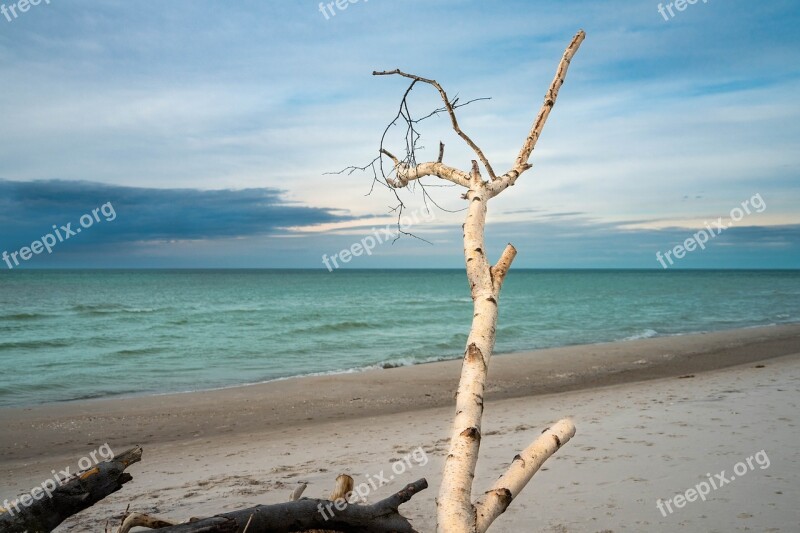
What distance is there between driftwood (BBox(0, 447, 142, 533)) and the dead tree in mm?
2019

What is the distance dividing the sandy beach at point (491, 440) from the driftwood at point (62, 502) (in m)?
1.98

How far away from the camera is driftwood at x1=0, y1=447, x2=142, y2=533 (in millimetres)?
3330

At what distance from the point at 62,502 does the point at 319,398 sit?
366 inches

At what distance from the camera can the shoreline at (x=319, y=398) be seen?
9977 mm

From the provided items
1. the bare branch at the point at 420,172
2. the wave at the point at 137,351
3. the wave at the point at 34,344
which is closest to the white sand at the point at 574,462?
the bare branch at the point at 420,172

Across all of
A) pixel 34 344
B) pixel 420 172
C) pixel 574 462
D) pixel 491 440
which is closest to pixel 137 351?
pixel 34 344

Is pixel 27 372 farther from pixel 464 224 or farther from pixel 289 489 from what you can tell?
pixel 464 224

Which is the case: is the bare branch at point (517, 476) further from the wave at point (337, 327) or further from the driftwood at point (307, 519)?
the wave at point (337, 327)

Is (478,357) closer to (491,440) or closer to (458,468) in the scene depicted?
(458,468)

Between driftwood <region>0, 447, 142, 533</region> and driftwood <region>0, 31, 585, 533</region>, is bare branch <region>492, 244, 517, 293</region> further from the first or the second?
driftwood <region>0, 447, 142, 533</region>

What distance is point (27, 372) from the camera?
17031mm

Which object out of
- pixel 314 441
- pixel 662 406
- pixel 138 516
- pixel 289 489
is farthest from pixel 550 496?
pixel 662 406

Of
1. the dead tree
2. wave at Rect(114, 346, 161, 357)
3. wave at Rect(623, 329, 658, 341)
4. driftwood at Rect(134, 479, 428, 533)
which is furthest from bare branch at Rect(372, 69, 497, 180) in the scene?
wave at Rect(623, 329, 658, 341)

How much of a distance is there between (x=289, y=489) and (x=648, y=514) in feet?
11.0
